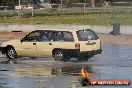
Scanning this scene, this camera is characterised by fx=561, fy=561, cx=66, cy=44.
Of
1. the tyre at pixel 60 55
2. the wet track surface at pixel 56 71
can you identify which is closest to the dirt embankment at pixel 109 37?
the wet track surface at pixel 56 71

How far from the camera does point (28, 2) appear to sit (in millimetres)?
114625

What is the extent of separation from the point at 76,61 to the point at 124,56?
386 cm

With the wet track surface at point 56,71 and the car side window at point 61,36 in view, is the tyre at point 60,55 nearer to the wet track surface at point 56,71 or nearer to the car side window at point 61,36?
the wet track surface at point 56,71

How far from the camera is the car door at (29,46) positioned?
26484 mm

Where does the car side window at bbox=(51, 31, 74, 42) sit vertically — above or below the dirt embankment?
above

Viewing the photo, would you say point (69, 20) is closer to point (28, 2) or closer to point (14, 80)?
point (14, 80)

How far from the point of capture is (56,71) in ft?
69.5

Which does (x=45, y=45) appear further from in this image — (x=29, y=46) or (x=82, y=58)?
(x=82, y=58)

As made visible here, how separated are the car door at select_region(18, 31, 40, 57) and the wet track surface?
38cm

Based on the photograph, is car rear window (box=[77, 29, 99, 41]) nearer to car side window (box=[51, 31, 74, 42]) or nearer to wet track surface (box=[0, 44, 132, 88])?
car side window (box=[51, 31, 74, 42])

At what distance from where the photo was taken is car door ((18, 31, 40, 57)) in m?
26.5

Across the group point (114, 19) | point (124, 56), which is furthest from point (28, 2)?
point (124, 56)

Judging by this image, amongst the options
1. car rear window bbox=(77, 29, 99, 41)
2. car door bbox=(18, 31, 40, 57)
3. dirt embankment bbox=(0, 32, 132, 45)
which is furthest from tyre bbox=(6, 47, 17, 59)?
dirt embankment bbox=(0, 32, 132, 45)

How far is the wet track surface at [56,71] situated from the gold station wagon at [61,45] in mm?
377
